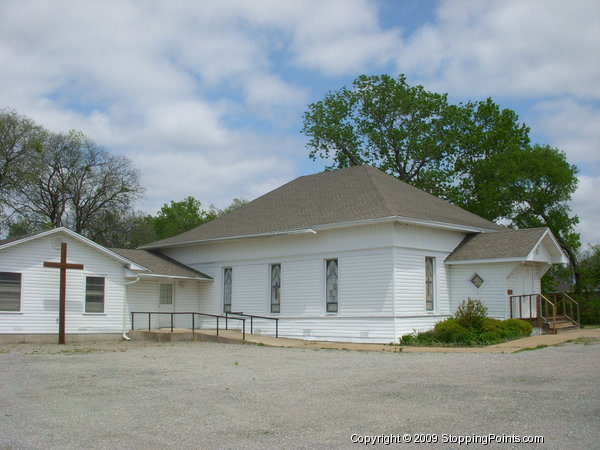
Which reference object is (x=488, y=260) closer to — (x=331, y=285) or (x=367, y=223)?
(x=367, y=223)

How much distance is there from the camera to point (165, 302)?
28328 mm

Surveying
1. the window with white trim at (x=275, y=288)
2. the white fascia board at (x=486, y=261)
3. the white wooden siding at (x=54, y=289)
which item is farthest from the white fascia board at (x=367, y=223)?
the white wooden siding at (x=54, y=289)

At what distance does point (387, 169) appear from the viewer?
4831 cm

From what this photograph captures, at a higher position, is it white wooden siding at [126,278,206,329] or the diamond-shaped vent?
the diamond-shaped vent

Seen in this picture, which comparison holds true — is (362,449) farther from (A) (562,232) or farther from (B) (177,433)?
(A) (562,232)

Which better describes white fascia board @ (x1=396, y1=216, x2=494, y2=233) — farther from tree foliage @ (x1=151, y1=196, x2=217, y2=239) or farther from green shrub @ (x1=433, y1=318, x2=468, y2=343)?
tree foliage @ (x1=151, y1=196, x2=217, y2=239)

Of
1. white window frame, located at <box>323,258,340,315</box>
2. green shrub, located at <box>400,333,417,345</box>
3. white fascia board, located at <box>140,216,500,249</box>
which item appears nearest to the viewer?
green shrub, located at <box>400,333,417,345</box>

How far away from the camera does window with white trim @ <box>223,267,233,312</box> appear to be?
92.8ft

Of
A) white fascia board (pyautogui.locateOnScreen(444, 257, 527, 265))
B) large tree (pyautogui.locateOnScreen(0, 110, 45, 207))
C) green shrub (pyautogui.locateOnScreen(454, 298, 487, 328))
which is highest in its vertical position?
large tree (pyautogui.locateOnScreen(0, 110, 45, 207))

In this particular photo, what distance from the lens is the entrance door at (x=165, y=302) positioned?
92.1 ft

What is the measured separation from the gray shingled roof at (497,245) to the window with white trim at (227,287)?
9.18 meters

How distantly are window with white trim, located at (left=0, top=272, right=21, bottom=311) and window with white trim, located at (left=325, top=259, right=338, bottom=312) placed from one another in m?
10.8

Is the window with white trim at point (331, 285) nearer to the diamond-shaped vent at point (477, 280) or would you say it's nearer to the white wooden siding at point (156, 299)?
the diamond-shaped vent at point (477, 280)

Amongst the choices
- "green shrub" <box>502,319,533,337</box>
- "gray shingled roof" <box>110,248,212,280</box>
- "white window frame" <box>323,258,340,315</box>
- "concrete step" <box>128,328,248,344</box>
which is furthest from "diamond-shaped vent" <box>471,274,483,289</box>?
"gray shingled roof" <box>110,248,212,280</box>
